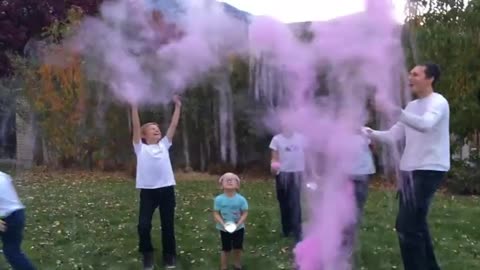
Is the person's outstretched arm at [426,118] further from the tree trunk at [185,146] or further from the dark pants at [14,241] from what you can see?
the tree trunk at [185,146]

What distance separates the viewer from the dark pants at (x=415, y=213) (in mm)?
5574

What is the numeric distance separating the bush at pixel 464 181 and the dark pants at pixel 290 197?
7.31 meters

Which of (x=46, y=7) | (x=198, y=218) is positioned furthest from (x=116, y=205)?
(x=46, y=7)

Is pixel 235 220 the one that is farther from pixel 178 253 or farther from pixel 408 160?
pixel 408 160

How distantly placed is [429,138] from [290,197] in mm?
2755

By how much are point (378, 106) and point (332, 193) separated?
74 centimetres

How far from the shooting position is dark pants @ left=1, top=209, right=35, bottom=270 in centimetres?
616

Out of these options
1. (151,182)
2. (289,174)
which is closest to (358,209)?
(289,174)

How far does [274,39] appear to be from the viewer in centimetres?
593

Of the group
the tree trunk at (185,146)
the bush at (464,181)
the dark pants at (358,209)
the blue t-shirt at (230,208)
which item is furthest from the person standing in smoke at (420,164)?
the tree trunk at (185,146)

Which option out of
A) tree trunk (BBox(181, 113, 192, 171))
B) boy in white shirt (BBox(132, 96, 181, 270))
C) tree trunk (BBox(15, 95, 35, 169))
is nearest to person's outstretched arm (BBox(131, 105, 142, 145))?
boy in white shirt (BBox(132, 96, 181, 270))

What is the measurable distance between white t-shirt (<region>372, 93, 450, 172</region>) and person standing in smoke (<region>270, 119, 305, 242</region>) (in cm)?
166

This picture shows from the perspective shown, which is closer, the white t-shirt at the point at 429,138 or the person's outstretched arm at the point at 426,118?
the person's outstretched arm at the point at 426,118

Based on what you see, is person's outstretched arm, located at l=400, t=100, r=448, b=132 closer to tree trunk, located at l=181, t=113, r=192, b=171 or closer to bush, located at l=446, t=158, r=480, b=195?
bush, located at l=446, t=158, r=480, b=195
